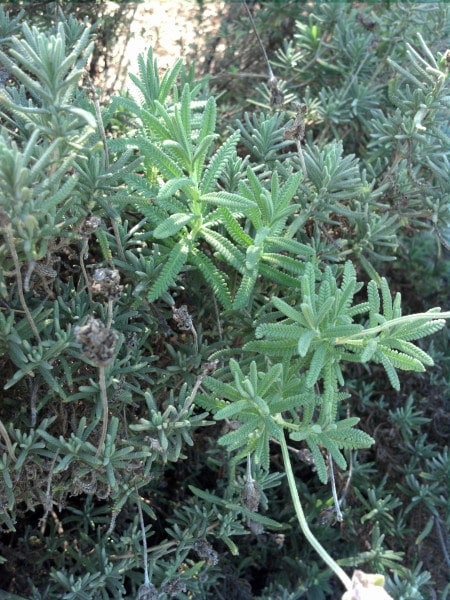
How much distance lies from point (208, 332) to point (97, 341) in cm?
73

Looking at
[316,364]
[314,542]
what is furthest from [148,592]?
[316,364]

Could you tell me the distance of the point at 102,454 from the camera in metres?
1.58

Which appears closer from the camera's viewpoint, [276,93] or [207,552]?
[207,552]

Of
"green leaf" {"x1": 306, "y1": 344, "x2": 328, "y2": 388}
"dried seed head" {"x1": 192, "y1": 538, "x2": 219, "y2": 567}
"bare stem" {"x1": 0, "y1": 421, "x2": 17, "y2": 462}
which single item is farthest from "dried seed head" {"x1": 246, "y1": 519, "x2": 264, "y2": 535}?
"bare stem" {"x1": 0, "y1": 421, "x2": 17, "y2": 462}

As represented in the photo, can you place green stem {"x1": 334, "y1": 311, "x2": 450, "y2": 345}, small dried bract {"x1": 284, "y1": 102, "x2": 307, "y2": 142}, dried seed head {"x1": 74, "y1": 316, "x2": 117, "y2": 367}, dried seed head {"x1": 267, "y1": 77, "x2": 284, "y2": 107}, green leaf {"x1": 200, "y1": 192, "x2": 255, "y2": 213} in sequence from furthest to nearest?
1. dried seed head {"x1": 267, "y1": 77, "x2": 284, "y2": 107}
2. small dried bract {"x1": 284, "y1": 102, "x2": 307, "y2": 142}
3. green leaf {"x1": 200, "y1": 192, "x2": 255, "y2": 213}
4. green stem {"x1": 334, "y1": 311, "x2": 450, "y2": 345}
5. dried seed head {"x1": 74, "y1": 316, "x2": 117, "y2": 367}

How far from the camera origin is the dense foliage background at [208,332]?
1527mm

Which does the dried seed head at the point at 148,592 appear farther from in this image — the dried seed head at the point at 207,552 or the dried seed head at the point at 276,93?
the dried seed head at the point at 276,93

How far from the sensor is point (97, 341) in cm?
122

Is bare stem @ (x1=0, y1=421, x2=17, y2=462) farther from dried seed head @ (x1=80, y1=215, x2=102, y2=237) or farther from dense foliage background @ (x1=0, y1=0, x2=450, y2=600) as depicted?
dried seed head @ (x1=80, y1=215, x2=102, y2=237)

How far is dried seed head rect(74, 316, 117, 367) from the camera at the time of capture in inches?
48.0

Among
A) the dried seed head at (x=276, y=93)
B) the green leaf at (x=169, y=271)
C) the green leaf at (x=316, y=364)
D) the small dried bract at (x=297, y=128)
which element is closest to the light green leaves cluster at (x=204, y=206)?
the green leaf at (x=169, y=271)

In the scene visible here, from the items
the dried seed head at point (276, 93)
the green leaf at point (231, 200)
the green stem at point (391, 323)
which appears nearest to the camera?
the green stem at point (391, 323)

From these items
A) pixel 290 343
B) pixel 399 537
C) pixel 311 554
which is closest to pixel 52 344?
pixel 290 343

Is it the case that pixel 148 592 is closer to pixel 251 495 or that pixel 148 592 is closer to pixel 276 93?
pixel 251 495
